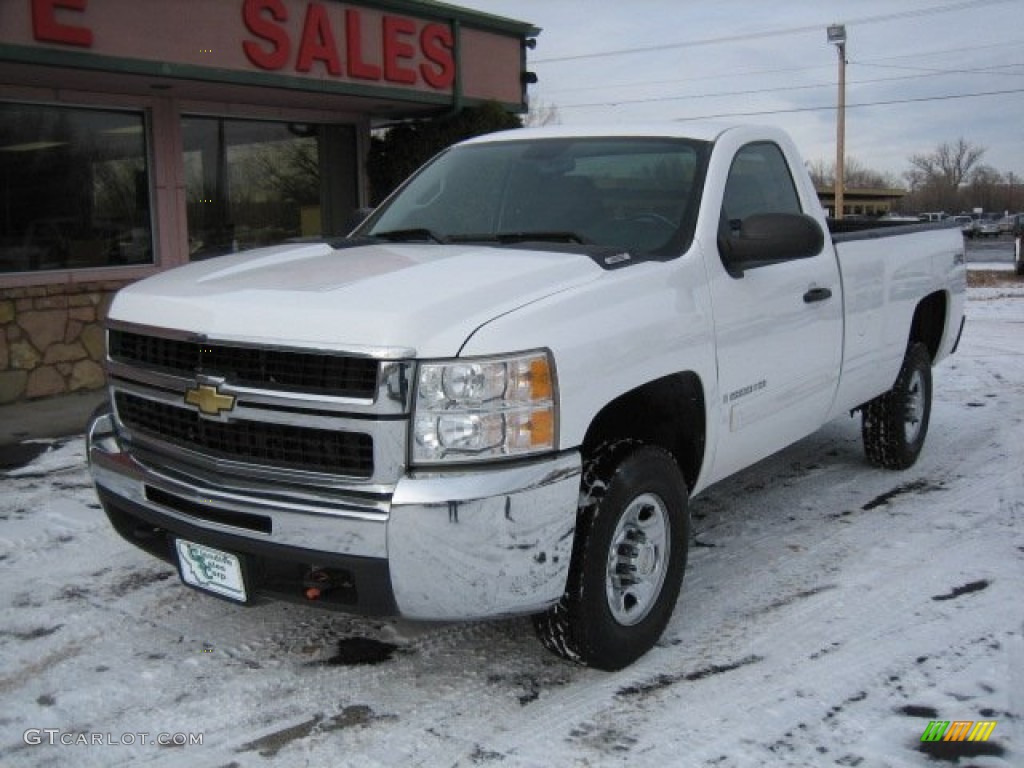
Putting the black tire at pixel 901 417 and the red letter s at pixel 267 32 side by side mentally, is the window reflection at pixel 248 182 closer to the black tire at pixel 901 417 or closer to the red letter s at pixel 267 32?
the red letter s at pixel 267 32

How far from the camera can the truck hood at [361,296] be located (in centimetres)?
288

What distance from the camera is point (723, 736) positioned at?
308 cm

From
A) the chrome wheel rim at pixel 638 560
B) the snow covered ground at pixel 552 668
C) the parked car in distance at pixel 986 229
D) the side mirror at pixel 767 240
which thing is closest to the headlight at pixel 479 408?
the chrome wheel rim at pixel 638 560

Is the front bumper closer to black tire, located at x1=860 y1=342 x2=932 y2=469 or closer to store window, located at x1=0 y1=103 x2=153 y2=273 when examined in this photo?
black tire, located at x1=860 y1=342 x2=932 y2=469

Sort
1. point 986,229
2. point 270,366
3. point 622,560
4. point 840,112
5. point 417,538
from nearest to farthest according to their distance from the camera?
point 417,538, point 270,366, point 622,560, point 840,112, point 986,229

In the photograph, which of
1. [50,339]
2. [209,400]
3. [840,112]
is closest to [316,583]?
[209,400]

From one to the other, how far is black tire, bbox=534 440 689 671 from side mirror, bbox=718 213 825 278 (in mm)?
915

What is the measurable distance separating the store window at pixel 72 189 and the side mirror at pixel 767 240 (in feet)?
23.6

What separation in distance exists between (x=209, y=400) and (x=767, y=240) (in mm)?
2173

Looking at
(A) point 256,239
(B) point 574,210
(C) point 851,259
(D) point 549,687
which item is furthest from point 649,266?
(A) point 256,239

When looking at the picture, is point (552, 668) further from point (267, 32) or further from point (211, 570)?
point (267, 32)

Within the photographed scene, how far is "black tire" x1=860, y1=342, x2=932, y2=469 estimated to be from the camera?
235 inches

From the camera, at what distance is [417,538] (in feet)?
9.34

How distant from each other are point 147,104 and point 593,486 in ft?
26.7
